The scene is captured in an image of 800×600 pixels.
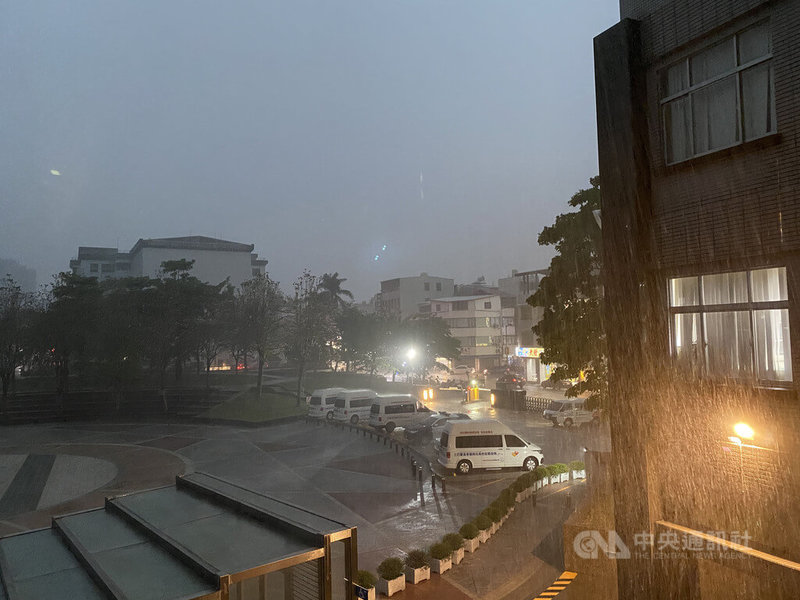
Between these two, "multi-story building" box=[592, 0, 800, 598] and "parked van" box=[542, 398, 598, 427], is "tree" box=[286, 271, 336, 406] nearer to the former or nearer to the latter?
"parked van" box=[542, 398, 598, 427]

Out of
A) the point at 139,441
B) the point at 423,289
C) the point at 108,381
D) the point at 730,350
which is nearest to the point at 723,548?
the point at 730,350

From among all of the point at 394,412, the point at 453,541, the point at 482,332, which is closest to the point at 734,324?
the point at 453,541

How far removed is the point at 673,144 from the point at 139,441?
29.8 meters

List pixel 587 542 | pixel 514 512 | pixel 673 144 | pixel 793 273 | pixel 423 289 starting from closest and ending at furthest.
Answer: pixel 793 273 < pixel 673 144 < pixel 587 542 < pixel 514 512 < pixel 423 289

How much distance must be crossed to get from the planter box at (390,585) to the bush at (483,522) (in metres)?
2.92

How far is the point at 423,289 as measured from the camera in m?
98.4

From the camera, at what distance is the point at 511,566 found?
36.8 feet

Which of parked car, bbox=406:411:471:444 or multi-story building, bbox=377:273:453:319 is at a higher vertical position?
multi-story building, bbox=377:273:453:319

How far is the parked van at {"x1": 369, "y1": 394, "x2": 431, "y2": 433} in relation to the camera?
28797mm

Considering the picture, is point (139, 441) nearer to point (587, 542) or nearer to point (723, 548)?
point (587, 542)

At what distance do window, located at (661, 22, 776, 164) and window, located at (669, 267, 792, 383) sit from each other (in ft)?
6.97

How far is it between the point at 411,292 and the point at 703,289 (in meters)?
89.4

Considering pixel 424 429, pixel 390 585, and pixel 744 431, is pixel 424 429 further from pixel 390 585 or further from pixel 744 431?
pixel 744 431

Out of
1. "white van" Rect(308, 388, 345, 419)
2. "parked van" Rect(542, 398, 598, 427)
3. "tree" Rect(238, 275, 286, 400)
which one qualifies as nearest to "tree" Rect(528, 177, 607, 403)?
"parked van" Rect(542, 398, 598, 427)
